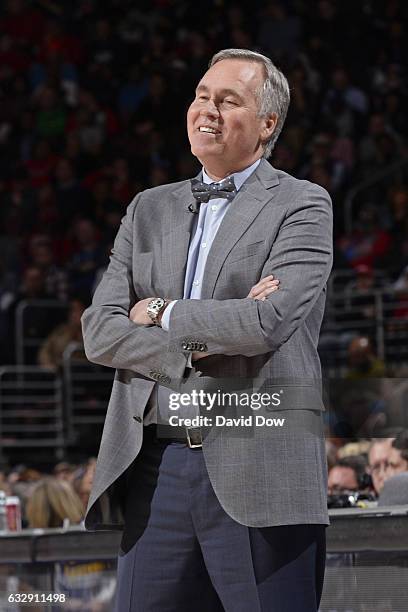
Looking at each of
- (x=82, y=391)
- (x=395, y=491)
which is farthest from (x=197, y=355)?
(x=82, y=391)

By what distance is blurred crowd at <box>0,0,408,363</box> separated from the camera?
1043 cm

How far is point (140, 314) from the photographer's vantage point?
98.7 inches

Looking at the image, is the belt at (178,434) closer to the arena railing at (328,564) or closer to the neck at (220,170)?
the neck at (220,170)

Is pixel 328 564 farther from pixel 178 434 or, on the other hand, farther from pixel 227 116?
pixel 227 116

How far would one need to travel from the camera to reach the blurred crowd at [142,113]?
10.4 metres

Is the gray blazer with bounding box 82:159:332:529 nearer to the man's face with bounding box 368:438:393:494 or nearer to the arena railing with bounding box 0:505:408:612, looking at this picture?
the arena railing with bounding box 0:505:408:612

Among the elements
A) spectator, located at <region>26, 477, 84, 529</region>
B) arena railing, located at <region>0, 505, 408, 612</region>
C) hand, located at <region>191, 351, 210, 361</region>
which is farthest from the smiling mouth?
spectator, located at <region>26, 477, 84, 529</region>

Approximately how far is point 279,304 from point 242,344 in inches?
4.1

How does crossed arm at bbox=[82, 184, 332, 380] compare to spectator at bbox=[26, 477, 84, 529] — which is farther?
spectator at bbox=[26, 477, 84, 529]

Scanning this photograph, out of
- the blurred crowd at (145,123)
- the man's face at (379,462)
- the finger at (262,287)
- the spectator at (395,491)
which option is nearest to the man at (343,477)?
the man's face at (379,462)

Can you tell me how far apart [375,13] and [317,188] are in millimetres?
9909

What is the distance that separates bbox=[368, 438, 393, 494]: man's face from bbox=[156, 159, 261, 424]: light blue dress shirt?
227 cm

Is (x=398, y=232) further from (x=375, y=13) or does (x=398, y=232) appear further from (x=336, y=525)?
(x=336, y=525)

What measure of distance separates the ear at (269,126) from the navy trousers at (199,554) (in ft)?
2.22
